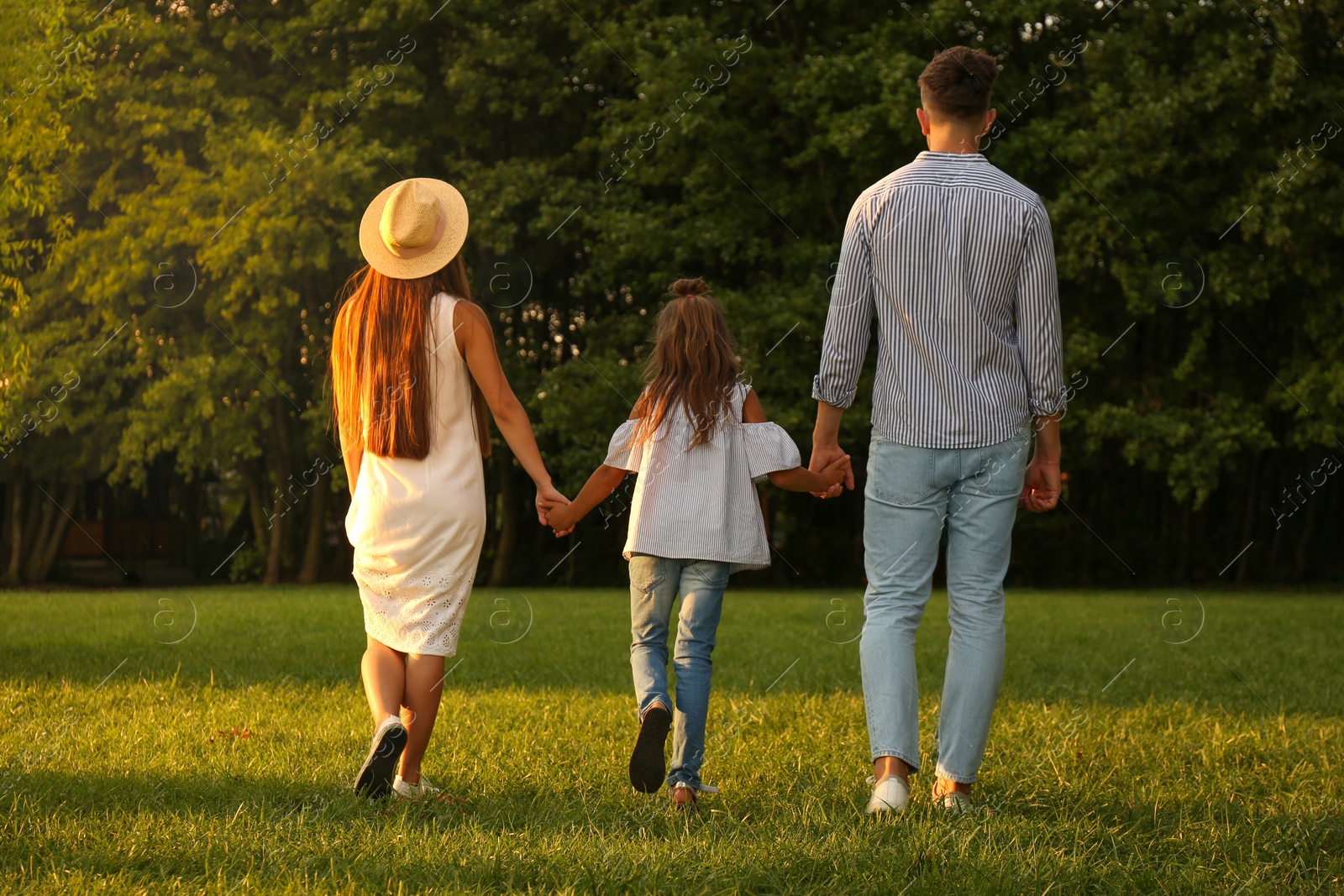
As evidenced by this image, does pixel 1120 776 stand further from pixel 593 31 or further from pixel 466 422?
pixel 593 31

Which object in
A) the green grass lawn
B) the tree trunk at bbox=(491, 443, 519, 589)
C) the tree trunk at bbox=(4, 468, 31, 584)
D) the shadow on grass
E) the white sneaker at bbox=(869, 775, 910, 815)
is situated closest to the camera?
the green grass lawn

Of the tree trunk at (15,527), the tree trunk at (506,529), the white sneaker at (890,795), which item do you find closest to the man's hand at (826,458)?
the white sneaker at (890,795)

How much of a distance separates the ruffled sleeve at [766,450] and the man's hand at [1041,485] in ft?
2.42

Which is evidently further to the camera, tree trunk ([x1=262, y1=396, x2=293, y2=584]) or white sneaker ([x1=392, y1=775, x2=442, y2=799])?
tree trunk ([x1=262, y1=396, x2=293, y2=584])

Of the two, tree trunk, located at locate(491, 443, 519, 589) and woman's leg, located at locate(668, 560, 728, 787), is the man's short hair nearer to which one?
woman's leg, located at locate(668, 560, 728, 787)

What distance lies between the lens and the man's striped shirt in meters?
3.95

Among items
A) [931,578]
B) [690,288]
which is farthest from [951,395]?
[690,288]

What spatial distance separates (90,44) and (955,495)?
28.0 ft

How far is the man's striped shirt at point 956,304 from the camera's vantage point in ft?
12.9

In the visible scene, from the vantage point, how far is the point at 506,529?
920 inches

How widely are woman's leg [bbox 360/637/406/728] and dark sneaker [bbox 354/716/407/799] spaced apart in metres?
0.21

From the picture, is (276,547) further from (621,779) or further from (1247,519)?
(621,779)

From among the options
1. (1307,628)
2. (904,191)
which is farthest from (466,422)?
(1307,628)

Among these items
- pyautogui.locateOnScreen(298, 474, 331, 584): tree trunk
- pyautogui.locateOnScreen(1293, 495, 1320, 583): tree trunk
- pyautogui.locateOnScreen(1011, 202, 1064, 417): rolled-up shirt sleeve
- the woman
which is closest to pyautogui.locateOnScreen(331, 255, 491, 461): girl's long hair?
the woman
